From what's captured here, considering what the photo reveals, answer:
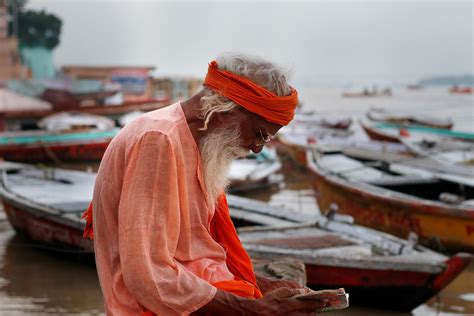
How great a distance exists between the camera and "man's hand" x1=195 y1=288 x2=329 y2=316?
1.93m

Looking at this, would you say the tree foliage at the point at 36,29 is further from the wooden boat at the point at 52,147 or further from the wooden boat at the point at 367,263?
the wooden boat at the point at 367,263

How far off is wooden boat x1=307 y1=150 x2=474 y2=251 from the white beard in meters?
5.58

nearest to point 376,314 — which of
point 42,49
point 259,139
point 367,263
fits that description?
point 367,263

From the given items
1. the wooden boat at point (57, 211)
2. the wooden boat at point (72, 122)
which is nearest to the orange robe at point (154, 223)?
the wooden boat at point (57, 211)

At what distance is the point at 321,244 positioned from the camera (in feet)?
19.8

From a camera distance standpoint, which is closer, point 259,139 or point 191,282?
point 191,282

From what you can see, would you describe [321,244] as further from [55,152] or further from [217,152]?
[55,152]

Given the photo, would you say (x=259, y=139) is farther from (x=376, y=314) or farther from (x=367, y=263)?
(x=376, y=314)

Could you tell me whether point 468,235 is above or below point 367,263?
below

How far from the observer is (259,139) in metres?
2.03

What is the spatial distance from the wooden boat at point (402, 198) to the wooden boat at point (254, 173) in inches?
49.2

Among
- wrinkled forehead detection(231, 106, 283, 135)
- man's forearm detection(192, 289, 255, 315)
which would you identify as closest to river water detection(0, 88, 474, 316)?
man's forearm detection(192, 289, 255, 315)

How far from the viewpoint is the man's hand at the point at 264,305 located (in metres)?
1.93

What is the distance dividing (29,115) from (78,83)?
286 inches
